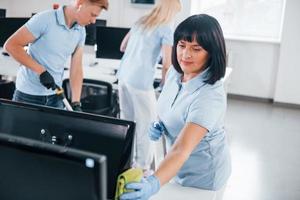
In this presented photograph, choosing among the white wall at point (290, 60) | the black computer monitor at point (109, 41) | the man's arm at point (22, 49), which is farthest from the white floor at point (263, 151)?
the man's arm at point (22, 49)

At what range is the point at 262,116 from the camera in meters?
5.02

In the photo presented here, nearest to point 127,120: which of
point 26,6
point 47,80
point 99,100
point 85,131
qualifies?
point 85,131

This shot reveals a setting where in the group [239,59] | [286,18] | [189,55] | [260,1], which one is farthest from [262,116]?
[189,55]

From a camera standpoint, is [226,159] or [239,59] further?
[239,59]

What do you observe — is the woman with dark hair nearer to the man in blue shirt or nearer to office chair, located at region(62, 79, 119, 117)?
the man in blue shirt

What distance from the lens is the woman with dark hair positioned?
1207 mm

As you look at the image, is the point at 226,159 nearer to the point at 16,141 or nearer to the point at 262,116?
the point at 16,141

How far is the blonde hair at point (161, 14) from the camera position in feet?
8.97

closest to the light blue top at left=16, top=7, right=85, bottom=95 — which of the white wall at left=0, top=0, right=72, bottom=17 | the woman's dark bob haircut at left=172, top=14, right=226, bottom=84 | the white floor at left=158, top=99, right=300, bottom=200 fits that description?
the woman's dark bob haircut at left=172, top=14, right=226, bottom=84

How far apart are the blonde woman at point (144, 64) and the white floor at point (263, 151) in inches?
32.7

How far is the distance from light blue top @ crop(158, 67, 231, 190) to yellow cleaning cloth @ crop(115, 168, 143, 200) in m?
0.36

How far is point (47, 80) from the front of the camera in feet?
6.61

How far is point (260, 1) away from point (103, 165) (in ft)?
18.2

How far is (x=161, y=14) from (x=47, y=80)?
1.09 metres
